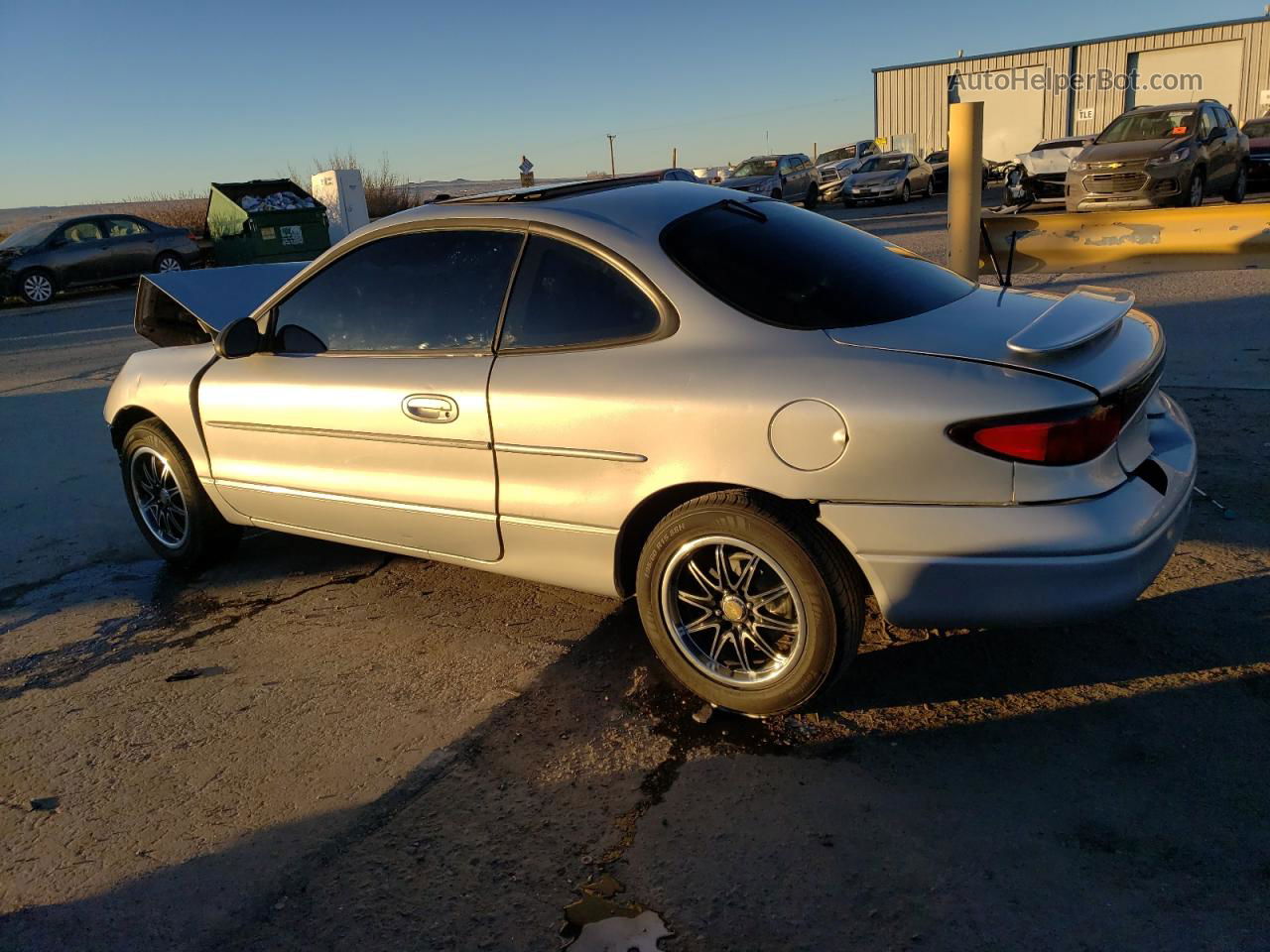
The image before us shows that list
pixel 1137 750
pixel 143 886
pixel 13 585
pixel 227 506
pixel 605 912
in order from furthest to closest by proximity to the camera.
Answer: pixel 13 585
pixel 227 506
pixel 1137 750
pixel 143 886
pixel 605 912

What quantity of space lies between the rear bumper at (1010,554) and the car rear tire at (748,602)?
4.6 inches

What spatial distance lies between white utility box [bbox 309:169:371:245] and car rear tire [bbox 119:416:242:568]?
71.3 ft

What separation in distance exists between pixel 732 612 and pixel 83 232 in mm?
20165

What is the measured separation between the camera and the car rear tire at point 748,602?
2.96m

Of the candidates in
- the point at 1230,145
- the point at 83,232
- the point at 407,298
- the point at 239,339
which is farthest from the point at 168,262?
the point at 1230,145

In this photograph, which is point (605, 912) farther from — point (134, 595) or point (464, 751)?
point (134, 595)

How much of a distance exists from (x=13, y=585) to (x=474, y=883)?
3.55 m

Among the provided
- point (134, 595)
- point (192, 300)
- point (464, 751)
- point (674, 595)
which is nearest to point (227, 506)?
point (134, 595)

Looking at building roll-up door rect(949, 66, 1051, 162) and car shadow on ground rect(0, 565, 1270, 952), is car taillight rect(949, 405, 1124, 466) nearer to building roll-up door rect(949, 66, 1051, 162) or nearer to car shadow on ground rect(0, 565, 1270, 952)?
car shadow on ground rect(0, 565, 1270, 952)

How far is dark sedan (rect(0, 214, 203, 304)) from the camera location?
726 inches

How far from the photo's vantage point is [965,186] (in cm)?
580

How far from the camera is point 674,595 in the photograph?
3270 mm

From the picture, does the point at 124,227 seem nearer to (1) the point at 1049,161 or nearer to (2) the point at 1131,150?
(2) the point at 1131,150

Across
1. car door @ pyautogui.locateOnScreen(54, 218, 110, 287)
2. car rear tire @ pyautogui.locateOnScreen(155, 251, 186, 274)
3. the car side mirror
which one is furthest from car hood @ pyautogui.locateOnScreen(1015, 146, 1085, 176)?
the car side mirror
